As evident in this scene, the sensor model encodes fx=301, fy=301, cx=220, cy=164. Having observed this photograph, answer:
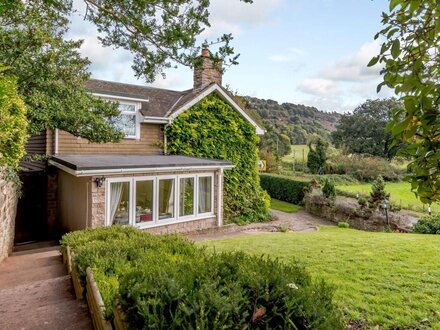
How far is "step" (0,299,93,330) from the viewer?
375cm

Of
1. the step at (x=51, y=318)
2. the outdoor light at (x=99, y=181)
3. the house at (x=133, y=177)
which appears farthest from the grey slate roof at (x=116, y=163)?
the step at (x=51, y=318)

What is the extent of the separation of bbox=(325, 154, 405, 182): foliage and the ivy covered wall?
16455 mm

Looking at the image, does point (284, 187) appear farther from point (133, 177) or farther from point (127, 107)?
point (133, 177)

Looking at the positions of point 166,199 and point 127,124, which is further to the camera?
point 127,124

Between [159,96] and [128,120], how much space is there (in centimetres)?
385

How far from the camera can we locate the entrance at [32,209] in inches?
522

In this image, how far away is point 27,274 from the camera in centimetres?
698

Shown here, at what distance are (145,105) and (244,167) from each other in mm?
6563

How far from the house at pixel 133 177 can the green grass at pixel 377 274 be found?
4.80 metres

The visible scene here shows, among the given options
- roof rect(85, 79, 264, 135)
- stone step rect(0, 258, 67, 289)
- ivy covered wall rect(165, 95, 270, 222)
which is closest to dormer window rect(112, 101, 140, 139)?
roof rect(85, 79, 264, 135)

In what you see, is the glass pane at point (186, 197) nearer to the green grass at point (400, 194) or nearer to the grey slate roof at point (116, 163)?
the grey slate roof at point (116, 163)

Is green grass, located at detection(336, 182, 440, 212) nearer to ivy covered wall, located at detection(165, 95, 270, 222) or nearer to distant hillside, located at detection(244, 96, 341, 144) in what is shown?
ivy covered wall, located at detection(165, 95, 270, 222)

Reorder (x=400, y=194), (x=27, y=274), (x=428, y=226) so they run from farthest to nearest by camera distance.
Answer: (x=400, y=194)
(x=428, y=226)
(x=27, y=274)

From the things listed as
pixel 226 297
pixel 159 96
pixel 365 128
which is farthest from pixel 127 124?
pixel 365 128
